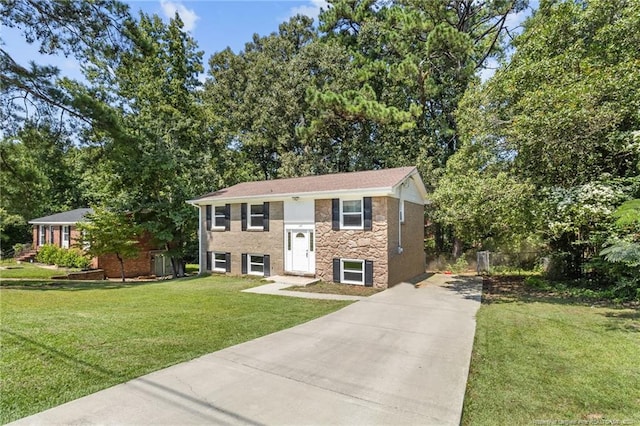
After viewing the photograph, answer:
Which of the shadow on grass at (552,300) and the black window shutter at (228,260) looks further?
the black window shutter at (228,260)

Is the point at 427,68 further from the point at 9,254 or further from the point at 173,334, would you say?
the point at 9,254

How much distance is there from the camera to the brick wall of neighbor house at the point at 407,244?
12.7 metres

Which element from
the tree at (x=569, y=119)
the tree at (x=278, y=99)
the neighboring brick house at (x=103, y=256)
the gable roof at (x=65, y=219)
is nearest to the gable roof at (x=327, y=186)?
the tree at (x=569, y=119)

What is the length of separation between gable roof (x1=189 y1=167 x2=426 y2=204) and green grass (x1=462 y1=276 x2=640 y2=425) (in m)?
5.87

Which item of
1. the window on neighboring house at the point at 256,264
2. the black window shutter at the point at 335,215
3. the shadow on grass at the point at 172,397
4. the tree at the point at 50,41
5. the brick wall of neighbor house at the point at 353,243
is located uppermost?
the tree at the point at 50,41

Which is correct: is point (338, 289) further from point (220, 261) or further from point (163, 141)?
point (163, 141)

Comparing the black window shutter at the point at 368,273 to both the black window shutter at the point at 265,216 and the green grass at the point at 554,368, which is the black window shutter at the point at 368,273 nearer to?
the green grass at the point at 554,368

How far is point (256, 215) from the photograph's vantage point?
1549 cm

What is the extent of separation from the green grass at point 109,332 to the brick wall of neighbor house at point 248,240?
3.86 m

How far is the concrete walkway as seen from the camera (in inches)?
418

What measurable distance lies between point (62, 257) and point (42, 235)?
5.63 meters

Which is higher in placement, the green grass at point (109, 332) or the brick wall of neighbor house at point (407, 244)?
the brick wall of neighbor house at point (407, 244)

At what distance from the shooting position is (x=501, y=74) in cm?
1212

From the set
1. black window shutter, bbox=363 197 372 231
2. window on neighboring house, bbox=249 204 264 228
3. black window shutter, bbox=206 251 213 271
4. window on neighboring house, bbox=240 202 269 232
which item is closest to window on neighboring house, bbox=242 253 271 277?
window on neighboring house, bbox=240 202 269 232
